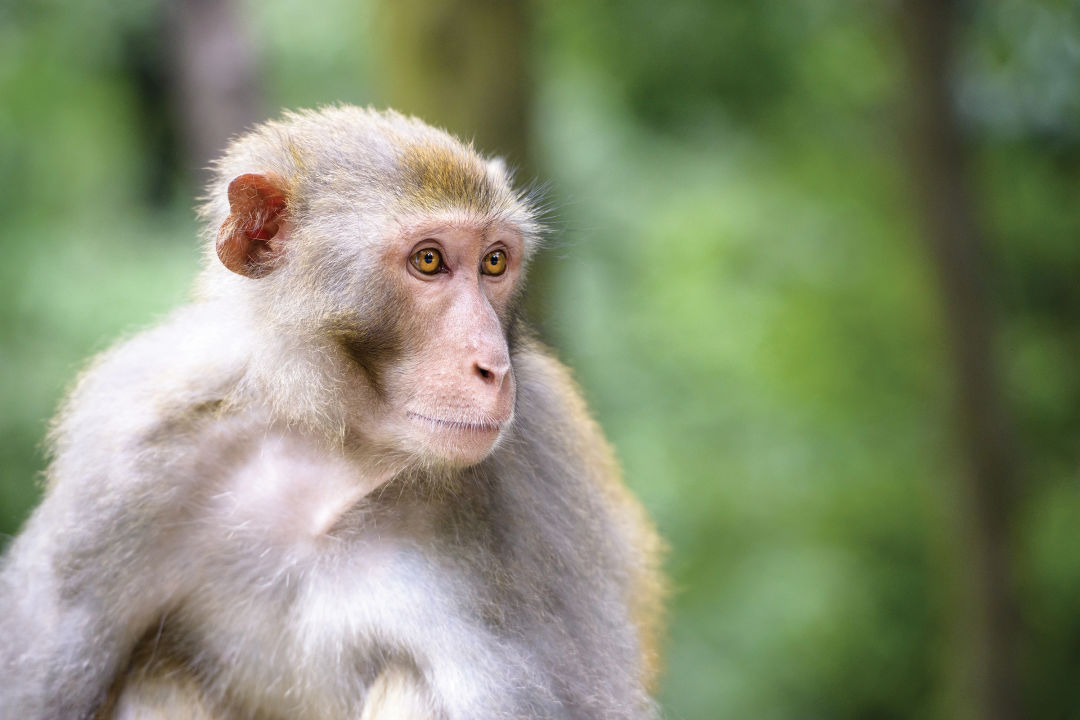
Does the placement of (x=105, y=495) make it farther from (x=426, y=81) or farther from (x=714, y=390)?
(x=714, y=390)

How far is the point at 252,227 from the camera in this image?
2805mm

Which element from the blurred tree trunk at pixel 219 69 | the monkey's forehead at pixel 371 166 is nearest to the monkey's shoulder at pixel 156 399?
the monkey's forehead at pixel 371 166

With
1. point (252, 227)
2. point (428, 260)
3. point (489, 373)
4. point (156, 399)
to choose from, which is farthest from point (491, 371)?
point (156, 399)

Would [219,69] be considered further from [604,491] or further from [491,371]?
[491,371]

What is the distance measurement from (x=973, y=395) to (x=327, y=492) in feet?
13.9

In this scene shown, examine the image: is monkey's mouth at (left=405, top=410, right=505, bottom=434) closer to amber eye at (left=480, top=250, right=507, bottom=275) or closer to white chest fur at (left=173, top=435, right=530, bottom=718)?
white chest fur at (left=173, top=435, right=530, bottom=718)

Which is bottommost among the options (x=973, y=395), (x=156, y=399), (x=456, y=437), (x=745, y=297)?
(x=156, y=399)

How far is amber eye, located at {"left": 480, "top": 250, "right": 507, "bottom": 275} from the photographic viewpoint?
290 centimetres

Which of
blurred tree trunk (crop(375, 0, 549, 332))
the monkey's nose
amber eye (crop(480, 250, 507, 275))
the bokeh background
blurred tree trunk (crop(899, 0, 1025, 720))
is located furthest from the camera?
the bokeh background

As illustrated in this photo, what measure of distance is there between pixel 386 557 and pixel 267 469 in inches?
15.7

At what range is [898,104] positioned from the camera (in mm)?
6402

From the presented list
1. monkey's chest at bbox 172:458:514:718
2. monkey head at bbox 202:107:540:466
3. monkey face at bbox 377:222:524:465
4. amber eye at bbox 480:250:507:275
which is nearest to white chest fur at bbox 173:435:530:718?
monkey's chest at bbox 172:458:514:718

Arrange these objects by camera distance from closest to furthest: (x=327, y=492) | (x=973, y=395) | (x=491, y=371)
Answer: (x=491, y=371), (x=327, y=492), (x=973, y=395)

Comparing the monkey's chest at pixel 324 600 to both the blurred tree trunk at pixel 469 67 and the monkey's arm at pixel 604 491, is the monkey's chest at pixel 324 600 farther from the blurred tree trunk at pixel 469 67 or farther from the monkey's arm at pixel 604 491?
the blurred tree trunk at pixel 469 67
